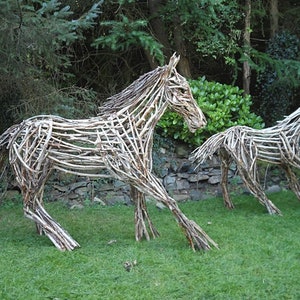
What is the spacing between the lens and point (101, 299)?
3688 millimetres

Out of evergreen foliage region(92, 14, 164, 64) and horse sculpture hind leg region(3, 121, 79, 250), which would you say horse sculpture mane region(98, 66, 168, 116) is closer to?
horse sculpture hind leg region(3, 121, 79, 250)

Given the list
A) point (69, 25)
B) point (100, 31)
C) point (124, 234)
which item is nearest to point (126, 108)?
point (124, 234)

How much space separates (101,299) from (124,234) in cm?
196

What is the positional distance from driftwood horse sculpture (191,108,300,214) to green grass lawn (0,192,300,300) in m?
0.49

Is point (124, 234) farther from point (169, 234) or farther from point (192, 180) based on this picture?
point (192, 180)

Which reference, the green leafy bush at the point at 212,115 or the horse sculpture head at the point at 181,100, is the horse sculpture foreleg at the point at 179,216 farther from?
the green leafy bush at the point at 212,115

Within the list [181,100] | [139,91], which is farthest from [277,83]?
[139,91]

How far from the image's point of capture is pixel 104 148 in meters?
4.84

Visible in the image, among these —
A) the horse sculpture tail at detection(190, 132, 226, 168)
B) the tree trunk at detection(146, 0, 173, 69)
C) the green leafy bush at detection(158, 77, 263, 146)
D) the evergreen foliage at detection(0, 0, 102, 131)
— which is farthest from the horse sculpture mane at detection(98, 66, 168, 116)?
the tree trunk at detection(146, 0, 173, 69)

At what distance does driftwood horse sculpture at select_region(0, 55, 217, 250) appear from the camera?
189 inches

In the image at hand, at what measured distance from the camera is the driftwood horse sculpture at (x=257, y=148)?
256 inches

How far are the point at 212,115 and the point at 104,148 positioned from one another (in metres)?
4.30

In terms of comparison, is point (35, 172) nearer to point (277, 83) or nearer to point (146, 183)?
point (146, 183)

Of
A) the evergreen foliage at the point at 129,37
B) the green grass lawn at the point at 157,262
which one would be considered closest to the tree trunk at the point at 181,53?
the evergreen foliage at the point at 129,37
